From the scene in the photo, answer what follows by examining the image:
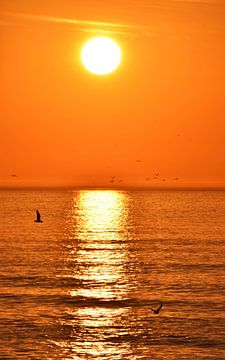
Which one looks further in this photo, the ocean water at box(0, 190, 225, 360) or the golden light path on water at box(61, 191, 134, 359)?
the golden light path on water at box(61, 191, 134, 359)

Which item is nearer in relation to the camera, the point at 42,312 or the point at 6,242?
the point at 42,312

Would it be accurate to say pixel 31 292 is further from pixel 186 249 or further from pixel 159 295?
pixel 186 249

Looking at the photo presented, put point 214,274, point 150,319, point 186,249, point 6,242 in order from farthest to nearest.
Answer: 1. point 6,242
2. point 186,249
3. point 214,274
4. point 150,319

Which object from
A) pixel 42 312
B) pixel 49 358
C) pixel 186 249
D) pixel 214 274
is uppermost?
pixel 186 249

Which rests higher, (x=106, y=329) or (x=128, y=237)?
(x=128, y=237)

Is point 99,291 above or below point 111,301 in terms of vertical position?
above

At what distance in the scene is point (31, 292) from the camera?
64062 millimetres

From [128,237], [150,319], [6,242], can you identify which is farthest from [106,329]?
[128,237]

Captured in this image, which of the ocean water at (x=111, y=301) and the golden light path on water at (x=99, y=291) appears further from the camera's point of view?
the golden light path on water at (x=99, y=291)

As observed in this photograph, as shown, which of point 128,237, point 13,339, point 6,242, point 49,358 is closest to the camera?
point 49,358

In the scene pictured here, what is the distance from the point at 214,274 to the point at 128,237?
158 ft

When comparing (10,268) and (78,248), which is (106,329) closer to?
(10,268)

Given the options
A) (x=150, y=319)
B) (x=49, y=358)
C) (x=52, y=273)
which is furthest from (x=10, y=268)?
(x=49, y=358)

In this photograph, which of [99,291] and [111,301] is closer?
[111,301]
